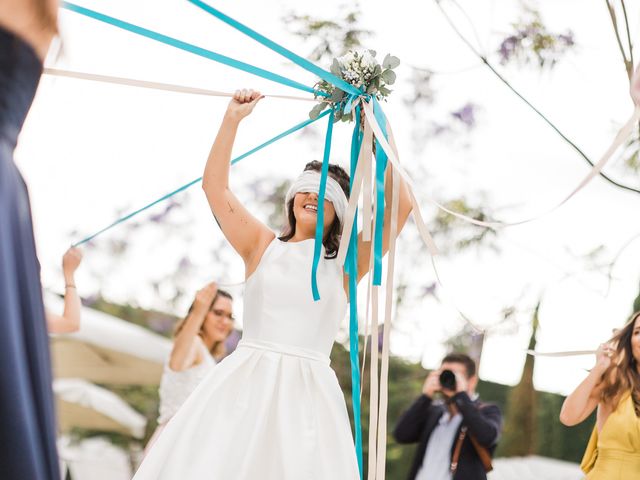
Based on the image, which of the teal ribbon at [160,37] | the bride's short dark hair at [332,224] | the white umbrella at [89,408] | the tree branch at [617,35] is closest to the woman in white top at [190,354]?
the bride's short dark hair at [332,224]

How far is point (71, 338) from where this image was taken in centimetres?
1056

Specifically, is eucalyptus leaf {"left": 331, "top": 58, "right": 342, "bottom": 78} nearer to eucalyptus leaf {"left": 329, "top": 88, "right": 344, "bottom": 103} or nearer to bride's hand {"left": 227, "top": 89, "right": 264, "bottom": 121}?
eucalyptus leaf {"left": 329, "top": 88, "right": 344, "bottom": 103}

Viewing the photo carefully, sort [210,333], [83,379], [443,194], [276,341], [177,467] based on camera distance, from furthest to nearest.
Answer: [83,379], [443,194], [210,333], [276,341], [177,467]

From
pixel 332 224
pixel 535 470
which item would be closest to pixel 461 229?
pixel 535 470

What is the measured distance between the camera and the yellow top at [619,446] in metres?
4.45

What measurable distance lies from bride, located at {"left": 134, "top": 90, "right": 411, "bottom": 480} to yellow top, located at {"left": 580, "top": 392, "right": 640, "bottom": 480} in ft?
5.74

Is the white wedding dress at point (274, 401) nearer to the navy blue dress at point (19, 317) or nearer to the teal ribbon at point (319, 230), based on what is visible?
the teal ribbon at point (319, 230)

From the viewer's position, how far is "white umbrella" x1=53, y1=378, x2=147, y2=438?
1150 cm

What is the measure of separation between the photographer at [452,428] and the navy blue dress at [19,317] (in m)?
4.03

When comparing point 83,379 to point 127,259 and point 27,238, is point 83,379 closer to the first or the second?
point 127,259

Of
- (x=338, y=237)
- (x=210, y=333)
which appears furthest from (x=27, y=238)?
(x=210, y=333)


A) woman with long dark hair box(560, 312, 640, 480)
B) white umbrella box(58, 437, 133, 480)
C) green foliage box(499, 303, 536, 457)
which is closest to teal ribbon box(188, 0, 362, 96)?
woman with long dark hair box(560, 312, 640, 480)

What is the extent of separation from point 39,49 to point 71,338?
30.3 ft

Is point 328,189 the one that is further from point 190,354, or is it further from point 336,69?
point 190,354
